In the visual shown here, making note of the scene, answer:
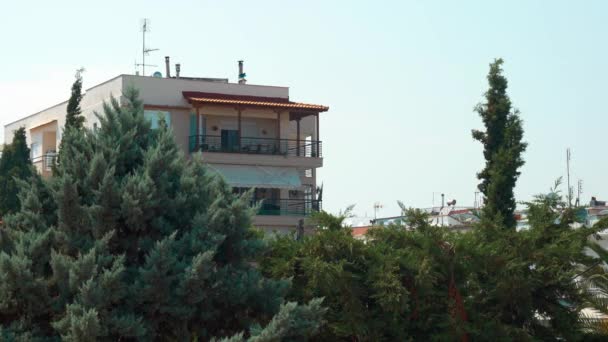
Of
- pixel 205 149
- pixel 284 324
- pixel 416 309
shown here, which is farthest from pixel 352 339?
pixel 205 149

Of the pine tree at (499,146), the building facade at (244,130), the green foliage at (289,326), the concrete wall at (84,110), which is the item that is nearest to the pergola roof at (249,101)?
the building facade at (244,130)

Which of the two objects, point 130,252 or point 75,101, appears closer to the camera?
point 130,252

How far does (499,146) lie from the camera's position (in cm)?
2953

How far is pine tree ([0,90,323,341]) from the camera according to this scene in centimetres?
1173

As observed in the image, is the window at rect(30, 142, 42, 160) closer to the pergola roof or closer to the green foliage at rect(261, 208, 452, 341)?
the pergola roof

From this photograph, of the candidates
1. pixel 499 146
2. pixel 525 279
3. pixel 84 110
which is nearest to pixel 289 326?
pixel 525 279

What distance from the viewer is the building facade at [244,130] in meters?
42.6

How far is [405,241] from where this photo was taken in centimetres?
1590

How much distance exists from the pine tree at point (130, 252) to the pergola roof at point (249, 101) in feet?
94.7

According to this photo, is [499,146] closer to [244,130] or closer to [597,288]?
[597,288]

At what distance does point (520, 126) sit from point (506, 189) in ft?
6.29

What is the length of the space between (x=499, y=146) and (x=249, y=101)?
1608 cm

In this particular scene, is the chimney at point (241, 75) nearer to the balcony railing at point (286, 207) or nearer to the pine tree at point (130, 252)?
the balcony railing at point (286, 207)

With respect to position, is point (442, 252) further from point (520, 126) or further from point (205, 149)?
point (205, 149)
